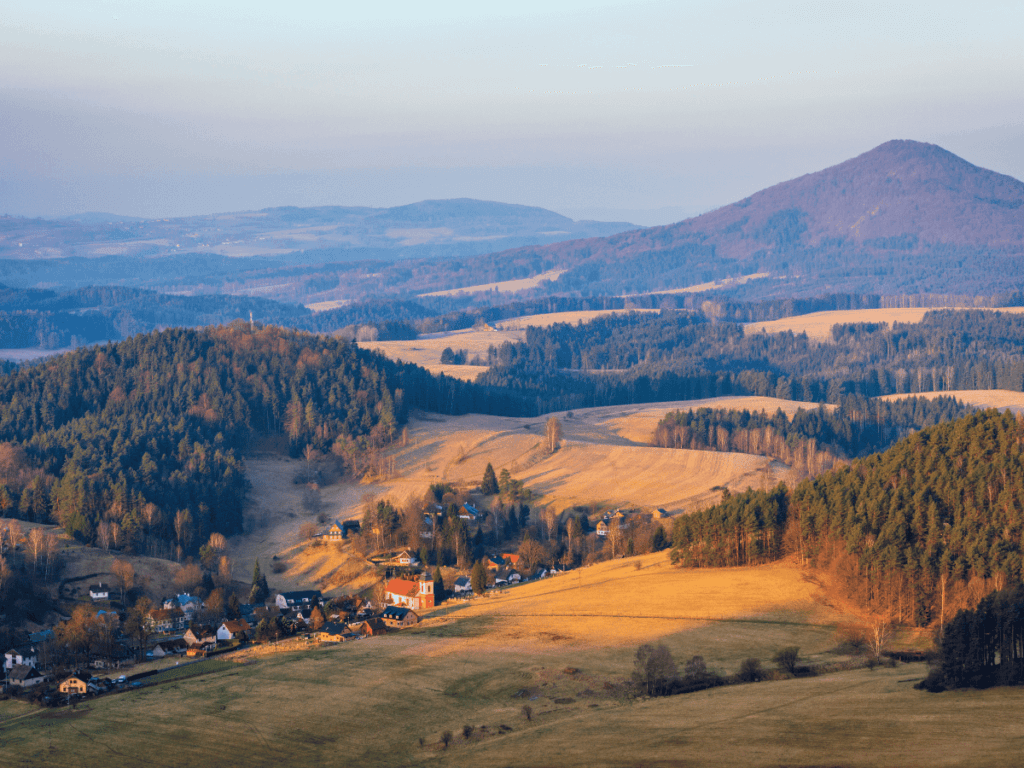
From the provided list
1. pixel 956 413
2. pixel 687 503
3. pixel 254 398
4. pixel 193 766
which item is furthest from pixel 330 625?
pixel 956 413

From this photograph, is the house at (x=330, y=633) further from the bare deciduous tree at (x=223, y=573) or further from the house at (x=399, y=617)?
the bare deciduous tree at (x=223, y=573)

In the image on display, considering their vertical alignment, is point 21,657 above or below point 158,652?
above

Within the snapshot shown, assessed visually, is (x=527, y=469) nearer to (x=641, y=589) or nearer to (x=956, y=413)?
(x=641, y=589)

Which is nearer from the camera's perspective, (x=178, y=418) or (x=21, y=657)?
(x=21, y=657)

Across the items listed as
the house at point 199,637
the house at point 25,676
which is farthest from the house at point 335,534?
the house at point 25,676

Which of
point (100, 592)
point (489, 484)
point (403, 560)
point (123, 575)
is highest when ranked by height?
point (489, 484)

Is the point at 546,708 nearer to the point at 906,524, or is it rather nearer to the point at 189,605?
the point at 906,524

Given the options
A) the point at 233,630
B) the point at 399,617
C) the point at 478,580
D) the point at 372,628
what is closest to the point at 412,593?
the point at 478,580

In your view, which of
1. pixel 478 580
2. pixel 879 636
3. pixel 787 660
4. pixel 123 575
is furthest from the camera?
pixel 123 575
